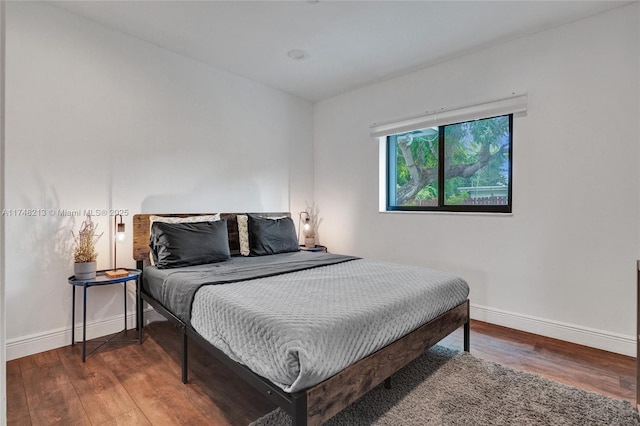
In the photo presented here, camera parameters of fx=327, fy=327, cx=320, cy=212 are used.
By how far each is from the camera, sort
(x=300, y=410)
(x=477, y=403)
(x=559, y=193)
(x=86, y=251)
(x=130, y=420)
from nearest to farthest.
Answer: (x=300, y=410), (x=130, y=420), (x=477, y=403), (x=86, y=251), (x=559, y=193)

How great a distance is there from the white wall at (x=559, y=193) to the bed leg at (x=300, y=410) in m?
2.45

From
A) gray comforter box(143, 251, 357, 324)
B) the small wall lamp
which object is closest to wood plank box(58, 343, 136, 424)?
gray comforter box(143, 251, 357, 324)

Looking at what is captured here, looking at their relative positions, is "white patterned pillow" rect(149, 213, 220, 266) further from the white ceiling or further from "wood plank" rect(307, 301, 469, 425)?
"wood plank" rect(307, 301, 469, 425)

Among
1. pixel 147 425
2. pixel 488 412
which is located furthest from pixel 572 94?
pixel 147 425

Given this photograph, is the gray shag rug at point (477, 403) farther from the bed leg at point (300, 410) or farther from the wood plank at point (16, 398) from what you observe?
the wood plank at point (16, 398)

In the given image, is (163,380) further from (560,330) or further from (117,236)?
(560,330)

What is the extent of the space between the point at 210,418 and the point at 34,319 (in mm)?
1741

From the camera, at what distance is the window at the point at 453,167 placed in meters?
3.10

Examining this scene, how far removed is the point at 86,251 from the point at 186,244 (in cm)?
70

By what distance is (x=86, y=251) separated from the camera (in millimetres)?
2471

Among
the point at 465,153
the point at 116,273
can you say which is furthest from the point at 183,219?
the point at 465,153

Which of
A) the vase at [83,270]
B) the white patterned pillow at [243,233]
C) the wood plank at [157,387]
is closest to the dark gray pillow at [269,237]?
the white patterned pillow at [243,233]

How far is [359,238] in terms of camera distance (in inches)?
162

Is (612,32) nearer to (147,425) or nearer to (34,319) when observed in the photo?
(147,425)
